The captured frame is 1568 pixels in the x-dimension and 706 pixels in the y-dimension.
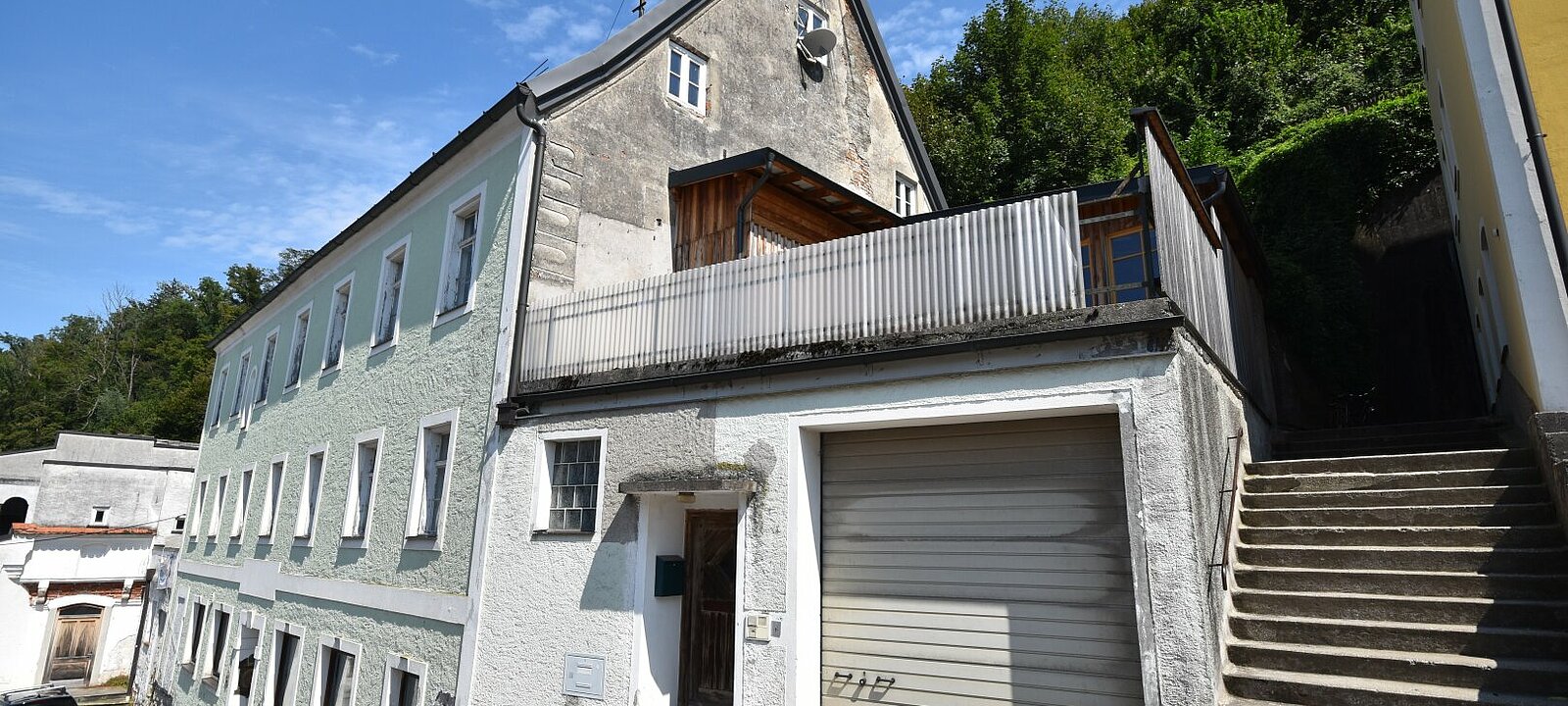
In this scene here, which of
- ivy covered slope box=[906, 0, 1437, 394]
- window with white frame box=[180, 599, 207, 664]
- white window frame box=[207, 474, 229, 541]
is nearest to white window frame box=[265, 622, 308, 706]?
window with white frame box=[180, 599, 207, 664]

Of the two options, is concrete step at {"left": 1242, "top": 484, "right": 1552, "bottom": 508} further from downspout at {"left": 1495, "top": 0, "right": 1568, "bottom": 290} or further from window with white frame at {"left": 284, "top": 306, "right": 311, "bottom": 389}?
window with white frame at {"left": 284, "top": 306, "right": 311, "bottom": 389}

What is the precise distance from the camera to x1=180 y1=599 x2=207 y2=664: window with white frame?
725 inches

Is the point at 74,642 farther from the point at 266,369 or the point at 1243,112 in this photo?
the point at 1243,112

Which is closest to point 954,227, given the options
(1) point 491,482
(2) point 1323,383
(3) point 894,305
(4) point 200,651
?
(3) point 894,305

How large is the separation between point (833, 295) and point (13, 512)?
121 feet

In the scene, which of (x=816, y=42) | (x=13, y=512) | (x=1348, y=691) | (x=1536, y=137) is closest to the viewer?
(x=1348, y=691)

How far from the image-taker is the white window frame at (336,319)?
46.0 ft

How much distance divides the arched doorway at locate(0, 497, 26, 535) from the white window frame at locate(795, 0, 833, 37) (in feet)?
108

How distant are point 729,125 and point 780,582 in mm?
7876

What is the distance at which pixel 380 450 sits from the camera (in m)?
11.8

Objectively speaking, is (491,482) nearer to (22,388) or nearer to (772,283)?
(772,283)

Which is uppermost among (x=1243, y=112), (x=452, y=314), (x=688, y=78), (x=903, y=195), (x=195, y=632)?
(x=1243, y=112)

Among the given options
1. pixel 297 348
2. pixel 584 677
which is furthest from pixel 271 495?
pixel 584 677

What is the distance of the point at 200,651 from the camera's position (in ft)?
57.1
